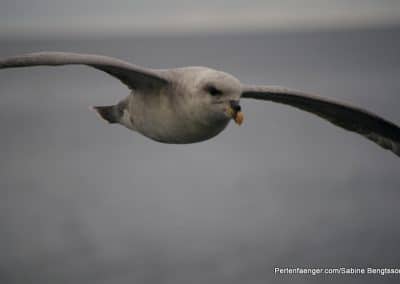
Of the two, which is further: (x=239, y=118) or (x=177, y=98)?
(x=177, y=98)

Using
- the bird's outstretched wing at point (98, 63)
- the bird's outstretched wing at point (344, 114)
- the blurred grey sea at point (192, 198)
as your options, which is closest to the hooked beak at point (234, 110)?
the bird's outstretched wing at point (98, 63)

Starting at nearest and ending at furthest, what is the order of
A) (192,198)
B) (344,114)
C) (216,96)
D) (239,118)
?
1. (239,118)
2. (216,96)
3. (344,114)
4. (192,198)

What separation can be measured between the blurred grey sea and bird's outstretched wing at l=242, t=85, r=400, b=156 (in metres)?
1.87

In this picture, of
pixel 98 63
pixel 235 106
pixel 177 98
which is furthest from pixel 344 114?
pixel 98 63

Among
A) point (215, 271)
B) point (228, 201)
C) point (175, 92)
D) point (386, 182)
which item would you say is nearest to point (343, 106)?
point (175, 92)

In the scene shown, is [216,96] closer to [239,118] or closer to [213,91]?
[213,91]

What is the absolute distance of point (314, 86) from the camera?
1761 centimetres

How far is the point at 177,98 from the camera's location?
404 cm

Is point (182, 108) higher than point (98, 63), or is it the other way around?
point (98, 63)

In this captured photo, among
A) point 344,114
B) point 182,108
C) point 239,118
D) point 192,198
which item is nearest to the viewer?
point 239,118

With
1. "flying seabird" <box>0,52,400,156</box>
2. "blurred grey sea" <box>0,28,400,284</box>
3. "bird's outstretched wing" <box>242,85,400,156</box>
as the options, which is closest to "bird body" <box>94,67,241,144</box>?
"flying seabird" <box>0,52,400,156</box>

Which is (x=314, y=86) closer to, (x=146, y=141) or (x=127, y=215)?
(x=146, y=141)

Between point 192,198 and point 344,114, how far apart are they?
231 inches

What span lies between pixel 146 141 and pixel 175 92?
36.2 ft
